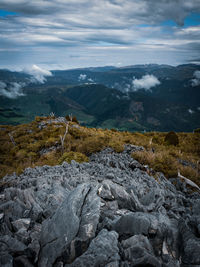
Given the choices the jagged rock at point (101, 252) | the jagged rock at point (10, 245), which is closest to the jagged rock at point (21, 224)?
the jagged rock at point (10, 245)

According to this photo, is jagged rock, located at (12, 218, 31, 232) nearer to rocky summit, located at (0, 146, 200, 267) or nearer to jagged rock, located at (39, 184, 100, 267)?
rocky summit, located at (0, 146, 200, 267)

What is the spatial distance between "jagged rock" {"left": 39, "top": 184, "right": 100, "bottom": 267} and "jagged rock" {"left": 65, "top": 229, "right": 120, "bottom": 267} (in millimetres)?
381

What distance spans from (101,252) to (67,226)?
3.58 feet

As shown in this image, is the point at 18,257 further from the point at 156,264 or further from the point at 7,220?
the point at 156,264

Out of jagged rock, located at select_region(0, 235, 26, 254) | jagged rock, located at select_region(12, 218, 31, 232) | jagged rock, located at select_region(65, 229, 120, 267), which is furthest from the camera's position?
jagged rock, located at select_region(12, 218, 31, 232)

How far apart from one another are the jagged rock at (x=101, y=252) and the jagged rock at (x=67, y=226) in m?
0.38

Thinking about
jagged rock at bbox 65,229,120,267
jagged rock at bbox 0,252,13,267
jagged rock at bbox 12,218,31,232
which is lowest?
jagged rock at bbox 12,218,31,232

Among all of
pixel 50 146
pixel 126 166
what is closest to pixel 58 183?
pixel 126 166

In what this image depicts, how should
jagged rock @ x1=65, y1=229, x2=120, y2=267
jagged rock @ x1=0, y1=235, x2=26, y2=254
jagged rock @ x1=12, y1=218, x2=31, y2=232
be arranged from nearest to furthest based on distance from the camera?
jagged rock @ x1=65, y1=229, x2=120, y2=267
jagged rock @ x1=0, y1=235, x2=26, y2=254
jagged rock @ x1=12, y1=218, x2=31, y2=232

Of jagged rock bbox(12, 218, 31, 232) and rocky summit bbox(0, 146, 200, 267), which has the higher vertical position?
rocky summit bbox(0, 146, 200, 267)

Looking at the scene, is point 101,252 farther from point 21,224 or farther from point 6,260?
point 21,224

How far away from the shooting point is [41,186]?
303 inches

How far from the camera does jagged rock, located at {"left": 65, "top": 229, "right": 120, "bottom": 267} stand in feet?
12.6

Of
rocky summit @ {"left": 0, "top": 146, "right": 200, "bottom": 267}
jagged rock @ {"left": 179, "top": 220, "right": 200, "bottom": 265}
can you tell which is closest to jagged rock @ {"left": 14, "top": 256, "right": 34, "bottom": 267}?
rocky summit @ {"left": 0, "top": 146, "right": 200, "bottom": 267}
